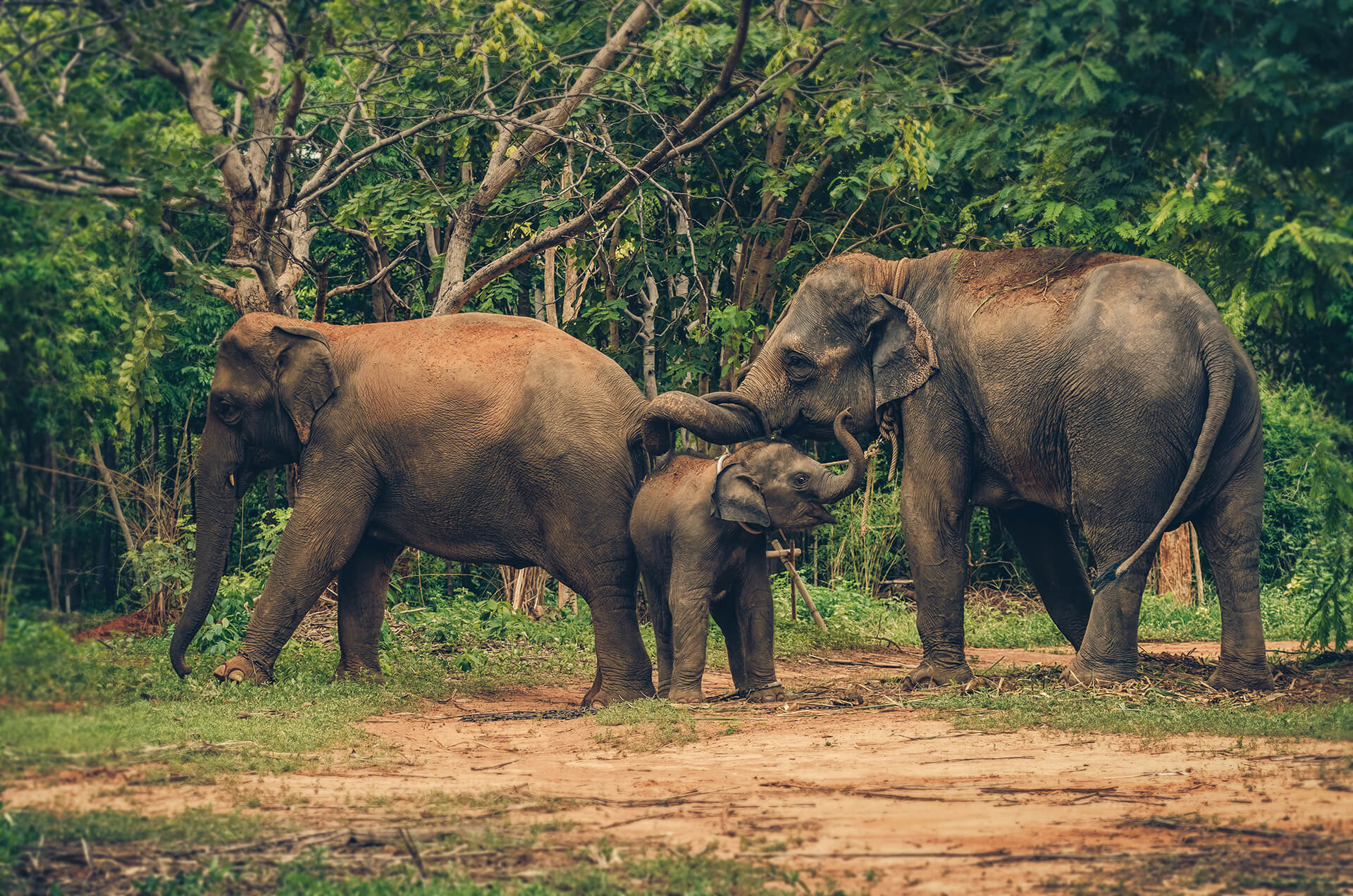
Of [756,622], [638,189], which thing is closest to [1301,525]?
[638,189]

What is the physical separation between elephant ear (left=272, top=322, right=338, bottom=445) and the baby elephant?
2412mm

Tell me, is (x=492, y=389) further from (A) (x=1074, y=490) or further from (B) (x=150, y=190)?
(A) (x=1074, y=490)

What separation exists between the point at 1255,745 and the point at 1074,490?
8.16 feet

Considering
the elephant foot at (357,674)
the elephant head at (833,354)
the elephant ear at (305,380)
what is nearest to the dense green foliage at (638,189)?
the elephant ear at (305,380)

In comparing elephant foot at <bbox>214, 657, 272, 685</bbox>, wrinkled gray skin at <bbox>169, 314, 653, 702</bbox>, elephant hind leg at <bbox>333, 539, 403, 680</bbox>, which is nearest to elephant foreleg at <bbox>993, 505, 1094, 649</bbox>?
wrinkled gray skin at <bbox>169, 314, 653, 702</bbox>

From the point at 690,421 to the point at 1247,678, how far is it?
397cm

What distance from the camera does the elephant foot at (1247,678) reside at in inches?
355

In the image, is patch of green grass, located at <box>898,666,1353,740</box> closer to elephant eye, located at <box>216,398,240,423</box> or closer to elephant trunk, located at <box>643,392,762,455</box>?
elephant trunk, located at <box>643,392,762,455</box>

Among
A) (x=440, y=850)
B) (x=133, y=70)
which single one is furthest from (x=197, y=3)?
(x=440, y=850)

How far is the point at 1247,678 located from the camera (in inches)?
355

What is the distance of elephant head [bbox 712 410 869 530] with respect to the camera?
9.12 m

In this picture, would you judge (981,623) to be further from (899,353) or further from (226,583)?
(226,583)

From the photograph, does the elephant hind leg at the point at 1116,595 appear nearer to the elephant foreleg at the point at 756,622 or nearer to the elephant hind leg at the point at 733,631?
the elephant foreleg at the point at 756,622

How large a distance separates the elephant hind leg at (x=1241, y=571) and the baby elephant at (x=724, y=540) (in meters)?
2.33
